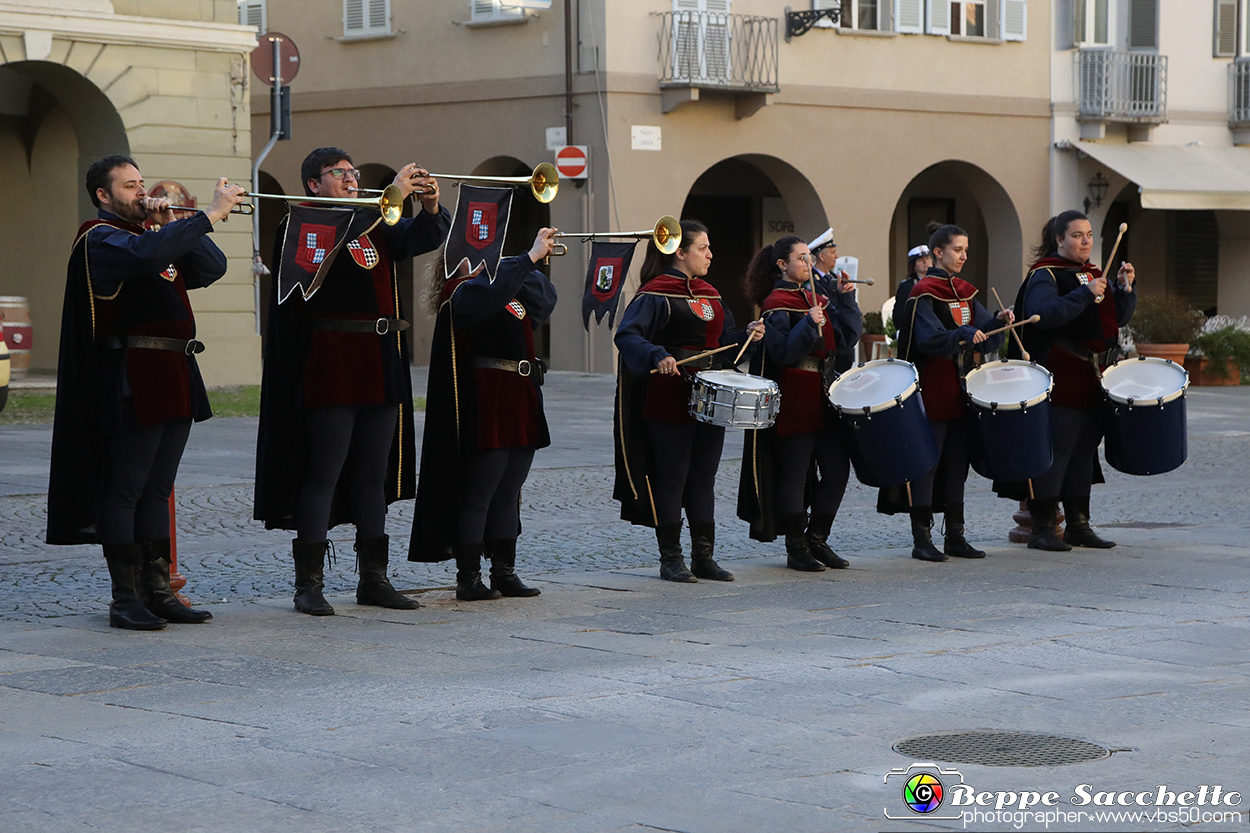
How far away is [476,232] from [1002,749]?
11.6 feet

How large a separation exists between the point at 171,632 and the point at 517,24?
795 inches

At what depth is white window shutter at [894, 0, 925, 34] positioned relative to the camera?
93.5ft

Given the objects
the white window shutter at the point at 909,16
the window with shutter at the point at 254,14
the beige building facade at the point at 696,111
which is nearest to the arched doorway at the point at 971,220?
the beige building facade at the point at 696,111

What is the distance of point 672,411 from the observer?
9273 millimetres

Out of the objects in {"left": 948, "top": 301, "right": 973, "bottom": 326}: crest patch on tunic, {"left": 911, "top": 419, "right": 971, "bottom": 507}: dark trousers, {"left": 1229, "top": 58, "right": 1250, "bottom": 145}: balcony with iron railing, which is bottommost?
{"left": 911, "top": 419, "right": 971, "bottom": 507}: dark trousers

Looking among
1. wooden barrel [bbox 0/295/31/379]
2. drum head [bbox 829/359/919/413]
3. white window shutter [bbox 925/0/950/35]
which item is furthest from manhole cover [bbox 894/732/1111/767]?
white window shutter [bbox 925/0/950/35]

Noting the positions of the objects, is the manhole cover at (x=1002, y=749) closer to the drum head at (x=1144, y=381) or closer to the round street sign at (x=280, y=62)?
the drum head at (x=1144, y=381)

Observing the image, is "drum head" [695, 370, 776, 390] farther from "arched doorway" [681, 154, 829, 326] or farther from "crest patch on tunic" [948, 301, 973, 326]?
"arched doorway" [681, 154, 829, 326]

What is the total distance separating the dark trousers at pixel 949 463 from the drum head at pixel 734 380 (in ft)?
4.62

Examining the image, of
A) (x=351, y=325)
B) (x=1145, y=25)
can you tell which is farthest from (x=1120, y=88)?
(x=351, y=325)

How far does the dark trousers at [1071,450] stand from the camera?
34.6ft

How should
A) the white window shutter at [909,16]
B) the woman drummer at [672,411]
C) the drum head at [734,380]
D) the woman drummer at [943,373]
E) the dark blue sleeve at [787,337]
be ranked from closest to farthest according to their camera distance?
the drum head at [734,380] → the woman drummer at [672,411] → the dark blue sleeve at [787,337] → the woman drummer at [943,373] → the white window shutter at [909,16]

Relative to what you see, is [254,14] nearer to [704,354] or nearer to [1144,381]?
[1144,381]

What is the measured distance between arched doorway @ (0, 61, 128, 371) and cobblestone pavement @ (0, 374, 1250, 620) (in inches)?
264
